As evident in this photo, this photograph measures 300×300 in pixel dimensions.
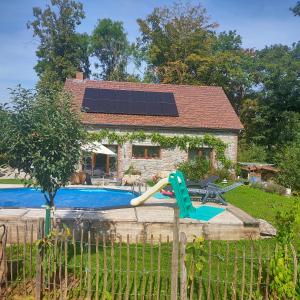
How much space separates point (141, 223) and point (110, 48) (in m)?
43.1

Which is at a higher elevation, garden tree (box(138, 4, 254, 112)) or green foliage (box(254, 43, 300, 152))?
garden tree (box(138, 4, 254, 112))

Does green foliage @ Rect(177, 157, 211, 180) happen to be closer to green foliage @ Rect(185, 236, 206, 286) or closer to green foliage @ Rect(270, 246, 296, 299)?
green foliage @ Rect(185, 236, 206, 286)

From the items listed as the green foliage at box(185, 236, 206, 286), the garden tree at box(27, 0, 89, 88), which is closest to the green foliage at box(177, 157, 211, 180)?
the green foliage at box(185, 236, 206, 286)

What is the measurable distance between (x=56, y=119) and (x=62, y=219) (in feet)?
9.80

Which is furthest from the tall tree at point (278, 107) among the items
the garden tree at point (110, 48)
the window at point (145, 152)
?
the garden tree at point (110, 48)

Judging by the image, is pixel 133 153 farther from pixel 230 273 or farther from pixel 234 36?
pixel 234 36

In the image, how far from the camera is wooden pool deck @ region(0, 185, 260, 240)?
8.36 m

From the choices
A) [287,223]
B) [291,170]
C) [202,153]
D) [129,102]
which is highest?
[129,102]

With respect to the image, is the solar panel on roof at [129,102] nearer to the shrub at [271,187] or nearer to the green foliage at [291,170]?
the shrub at [271,187]

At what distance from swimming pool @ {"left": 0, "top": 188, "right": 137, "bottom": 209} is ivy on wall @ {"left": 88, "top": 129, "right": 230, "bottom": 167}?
5.20m

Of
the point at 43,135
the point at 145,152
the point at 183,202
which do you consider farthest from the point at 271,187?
the point at 43,135

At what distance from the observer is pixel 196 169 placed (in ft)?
66.3

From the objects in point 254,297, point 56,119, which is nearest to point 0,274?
point 56,119

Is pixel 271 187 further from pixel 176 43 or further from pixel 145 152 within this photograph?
pixel 176 43
